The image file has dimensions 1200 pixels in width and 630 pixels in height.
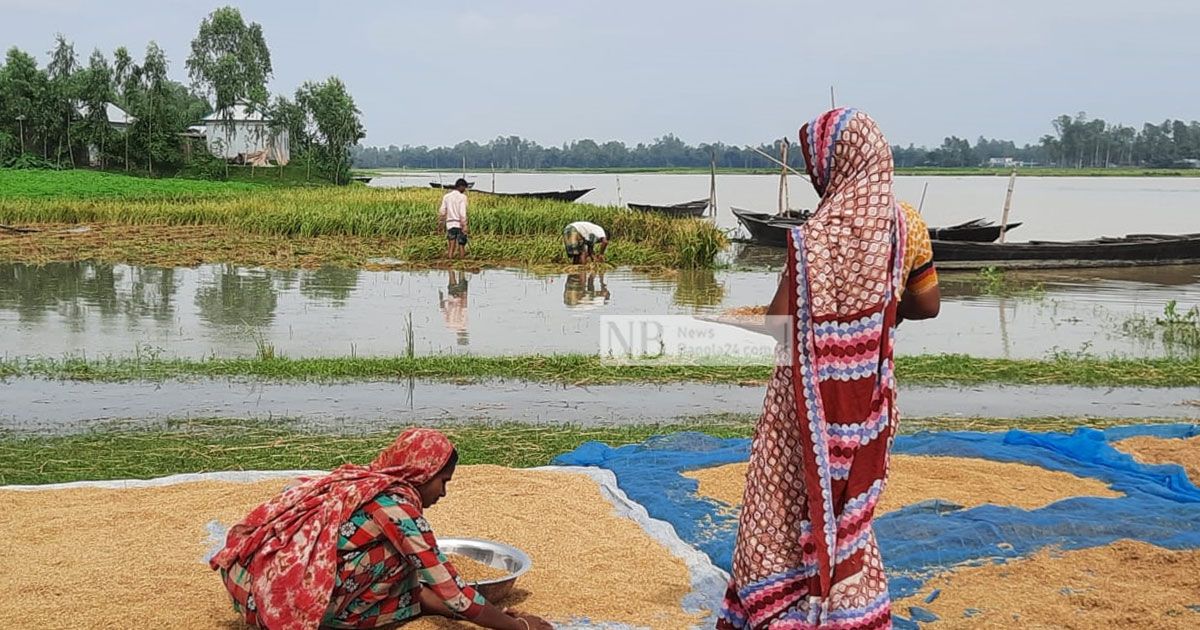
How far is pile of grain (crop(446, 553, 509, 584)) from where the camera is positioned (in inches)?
135

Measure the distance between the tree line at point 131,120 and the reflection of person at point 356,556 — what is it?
36.6 meters

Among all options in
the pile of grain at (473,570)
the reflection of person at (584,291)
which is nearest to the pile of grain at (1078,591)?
the pile of grain at (473,570)

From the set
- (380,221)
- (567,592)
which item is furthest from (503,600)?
(380,221)

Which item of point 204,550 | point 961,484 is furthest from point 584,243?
point 204,550

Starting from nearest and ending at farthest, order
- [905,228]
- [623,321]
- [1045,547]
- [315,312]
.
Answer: [905,228], [1045,547], [623,321], [315,312]

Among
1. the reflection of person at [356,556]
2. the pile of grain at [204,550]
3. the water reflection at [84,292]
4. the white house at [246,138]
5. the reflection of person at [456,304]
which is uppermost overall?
the white house at [246,138]

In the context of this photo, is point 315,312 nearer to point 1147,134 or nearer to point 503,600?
point 503,600

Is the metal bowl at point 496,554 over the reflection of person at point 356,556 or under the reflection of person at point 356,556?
under

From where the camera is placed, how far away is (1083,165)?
99000mm

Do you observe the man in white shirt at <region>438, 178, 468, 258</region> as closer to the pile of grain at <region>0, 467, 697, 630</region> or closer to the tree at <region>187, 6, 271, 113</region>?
the pile of grain at <region>0, 467, 697, 630</region>

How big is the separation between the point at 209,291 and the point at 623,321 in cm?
531

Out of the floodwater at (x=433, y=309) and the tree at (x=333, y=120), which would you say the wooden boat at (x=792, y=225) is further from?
the tree at (x=333, y=120)

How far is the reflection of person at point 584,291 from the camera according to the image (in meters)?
12.5

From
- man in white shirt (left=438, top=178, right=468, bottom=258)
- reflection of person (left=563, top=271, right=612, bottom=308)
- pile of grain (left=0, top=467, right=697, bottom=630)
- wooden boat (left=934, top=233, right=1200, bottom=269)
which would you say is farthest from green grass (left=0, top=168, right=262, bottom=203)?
pile of grain (left=0, top=467, right=697, bottom=630)
